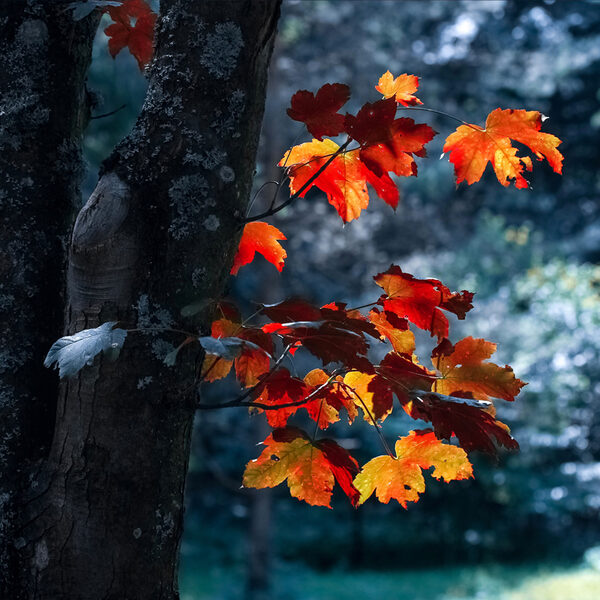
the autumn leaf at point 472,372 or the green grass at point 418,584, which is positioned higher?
the green grass at point 418,584

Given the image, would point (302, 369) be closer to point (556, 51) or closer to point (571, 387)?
point (571, 387)

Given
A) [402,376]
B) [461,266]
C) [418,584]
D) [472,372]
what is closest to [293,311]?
[402,376]

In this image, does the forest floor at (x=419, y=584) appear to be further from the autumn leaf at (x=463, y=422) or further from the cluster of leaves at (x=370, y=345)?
the autumn leaf at (x=463, y=422)

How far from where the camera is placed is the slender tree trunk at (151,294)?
3.20ft


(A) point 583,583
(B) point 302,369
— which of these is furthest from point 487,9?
(A) point 583,583

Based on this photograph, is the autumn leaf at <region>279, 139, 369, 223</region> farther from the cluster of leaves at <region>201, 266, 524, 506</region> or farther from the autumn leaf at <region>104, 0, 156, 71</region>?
the autumn leaf at <region>104, 0, 156, 71</region>

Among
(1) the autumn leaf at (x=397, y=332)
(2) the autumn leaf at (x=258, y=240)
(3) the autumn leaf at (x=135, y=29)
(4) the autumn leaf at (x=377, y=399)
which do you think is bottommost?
(4) the autumn leaf at (x=377, y=399)

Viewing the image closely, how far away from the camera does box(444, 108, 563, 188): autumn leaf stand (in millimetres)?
1170

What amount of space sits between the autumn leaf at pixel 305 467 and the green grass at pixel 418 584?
251 inches

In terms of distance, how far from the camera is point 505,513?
29.1 feet

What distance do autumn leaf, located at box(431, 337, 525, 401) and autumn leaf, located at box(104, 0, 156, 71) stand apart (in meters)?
0.77

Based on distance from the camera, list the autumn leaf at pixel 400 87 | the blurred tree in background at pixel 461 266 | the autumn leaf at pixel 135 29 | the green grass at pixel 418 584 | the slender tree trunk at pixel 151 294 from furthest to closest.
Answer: the blurred tree in background at pixel 461 266 → the green grass at pixel 418 584 → the autumn leaf at pixel 135 29 → the autumn leaf at pixel 400 87 → the slender tree trunk at pixel 151 294

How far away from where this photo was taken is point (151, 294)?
997 millimetres

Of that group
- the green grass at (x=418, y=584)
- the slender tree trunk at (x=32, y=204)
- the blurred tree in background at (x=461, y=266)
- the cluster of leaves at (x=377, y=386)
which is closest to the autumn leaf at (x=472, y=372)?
the cluster of leaves at (x=377, y=386)
